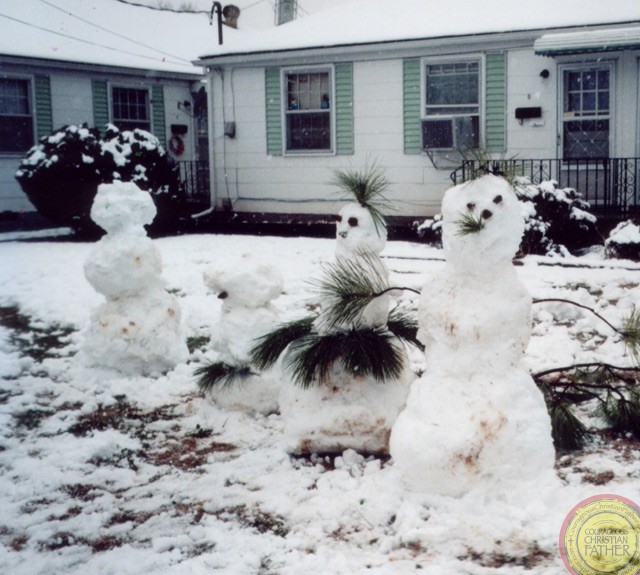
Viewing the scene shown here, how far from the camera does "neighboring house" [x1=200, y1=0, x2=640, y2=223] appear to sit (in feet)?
39.1

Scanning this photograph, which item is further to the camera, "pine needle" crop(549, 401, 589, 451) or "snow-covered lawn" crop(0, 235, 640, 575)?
"pine needle" crop(549, 401, 589, 451)

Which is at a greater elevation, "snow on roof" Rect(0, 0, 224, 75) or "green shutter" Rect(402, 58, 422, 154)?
"snow on roof" Rect(0, 0, 224, 75)

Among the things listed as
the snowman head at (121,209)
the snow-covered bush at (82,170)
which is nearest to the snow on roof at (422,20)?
the snow-covered bush at (82,170)

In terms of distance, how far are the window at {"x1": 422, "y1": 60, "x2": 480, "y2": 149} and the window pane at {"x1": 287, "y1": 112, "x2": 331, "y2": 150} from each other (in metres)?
1.91

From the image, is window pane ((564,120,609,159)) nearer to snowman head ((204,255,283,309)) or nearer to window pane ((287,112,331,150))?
window pane ((287,112,331,150))

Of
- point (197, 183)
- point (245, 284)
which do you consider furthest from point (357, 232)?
point (197, 183)

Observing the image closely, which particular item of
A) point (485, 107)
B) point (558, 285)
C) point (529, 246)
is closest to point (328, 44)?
point (485, 107)

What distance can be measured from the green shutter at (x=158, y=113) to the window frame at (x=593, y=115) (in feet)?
32.3

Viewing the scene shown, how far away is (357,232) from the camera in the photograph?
12.3 feet

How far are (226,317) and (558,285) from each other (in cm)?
436

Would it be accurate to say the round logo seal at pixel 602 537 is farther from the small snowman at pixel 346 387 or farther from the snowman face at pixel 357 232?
the snowman face at pixel 357 232

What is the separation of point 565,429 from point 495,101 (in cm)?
994

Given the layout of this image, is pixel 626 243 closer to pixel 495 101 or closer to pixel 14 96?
pixel 495 101

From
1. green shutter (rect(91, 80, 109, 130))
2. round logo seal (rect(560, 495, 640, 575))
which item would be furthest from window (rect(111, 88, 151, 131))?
round logo seal (rect(560, 495, 640, 575))
